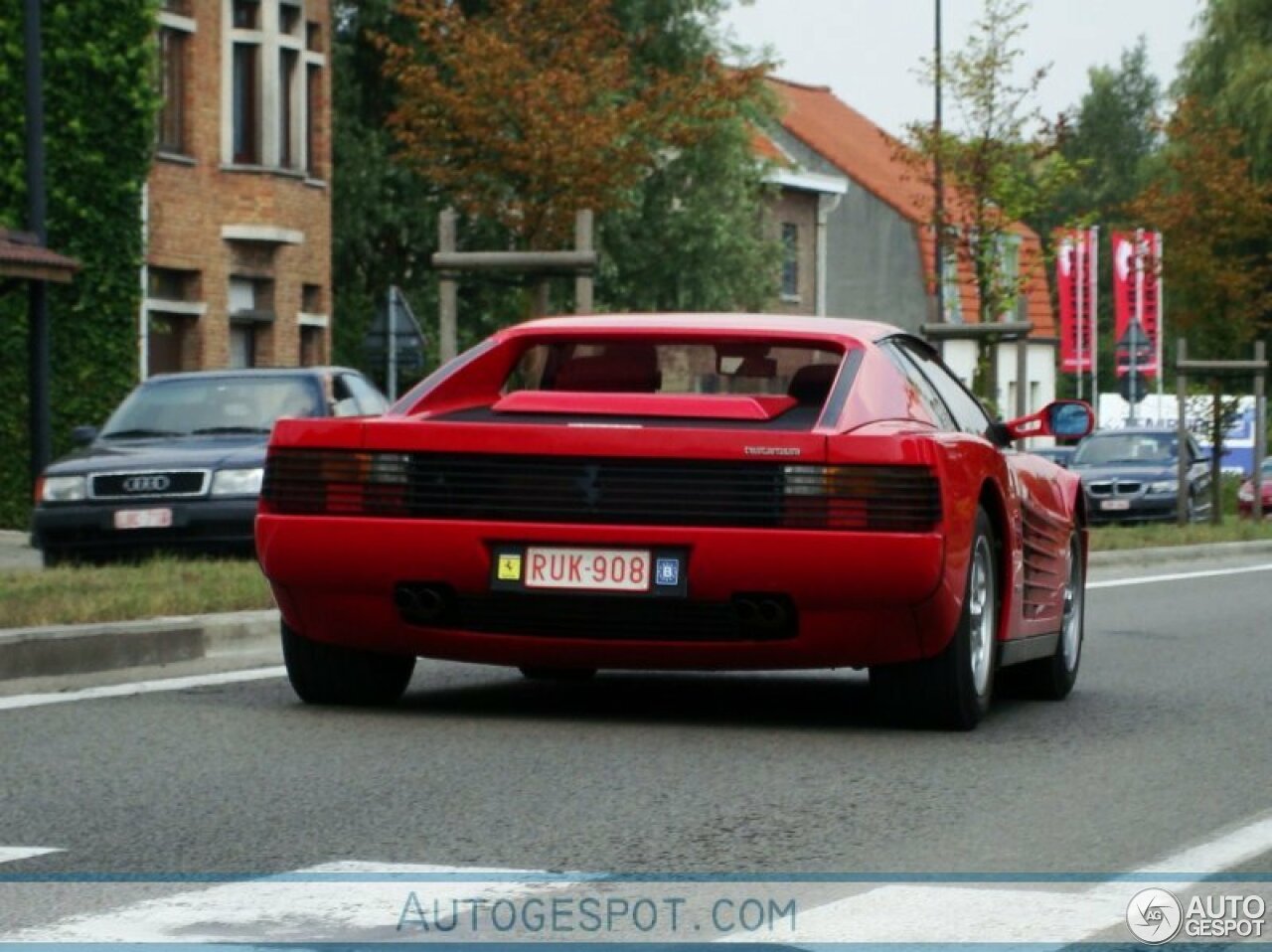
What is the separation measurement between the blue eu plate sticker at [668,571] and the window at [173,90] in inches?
1081

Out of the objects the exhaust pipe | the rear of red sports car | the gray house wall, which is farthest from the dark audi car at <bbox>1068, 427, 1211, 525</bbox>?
the gray house wall

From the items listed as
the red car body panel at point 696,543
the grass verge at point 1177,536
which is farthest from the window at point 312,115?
the red car body panel at point 696,543

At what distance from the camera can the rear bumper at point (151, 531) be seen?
19828 mm

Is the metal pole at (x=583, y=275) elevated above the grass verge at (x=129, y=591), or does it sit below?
above

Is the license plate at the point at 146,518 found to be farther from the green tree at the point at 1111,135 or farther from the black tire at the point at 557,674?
the green tree at the point at 1111,135

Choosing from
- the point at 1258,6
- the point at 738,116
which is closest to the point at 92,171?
the point at 738,116

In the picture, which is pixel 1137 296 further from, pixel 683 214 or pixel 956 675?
pixel 956 675

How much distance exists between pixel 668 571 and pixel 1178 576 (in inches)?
612

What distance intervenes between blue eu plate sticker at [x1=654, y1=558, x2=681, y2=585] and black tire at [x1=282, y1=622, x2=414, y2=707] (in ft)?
4.01

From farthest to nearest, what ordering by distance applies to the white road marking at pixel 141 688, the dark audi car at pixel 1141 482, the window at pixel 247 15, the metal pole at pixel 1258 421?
the dark audi car at pixel 1141 482
the window at pixel 247 15
the metal pole at pixel 1258 421
the white road marking at pixel 141 688

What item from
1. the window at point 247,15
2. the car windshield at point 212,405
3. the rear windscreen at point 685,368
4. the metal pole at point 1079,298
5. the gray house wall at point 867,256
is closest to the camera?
the rear windscreen at point 685,368

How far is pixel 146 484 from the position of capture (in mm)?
20047

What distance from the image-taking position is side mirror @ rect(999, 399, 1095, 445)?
12.3 metres

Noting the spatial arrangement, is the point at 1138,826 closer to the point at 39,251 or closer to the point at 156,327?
the point at 39,251
